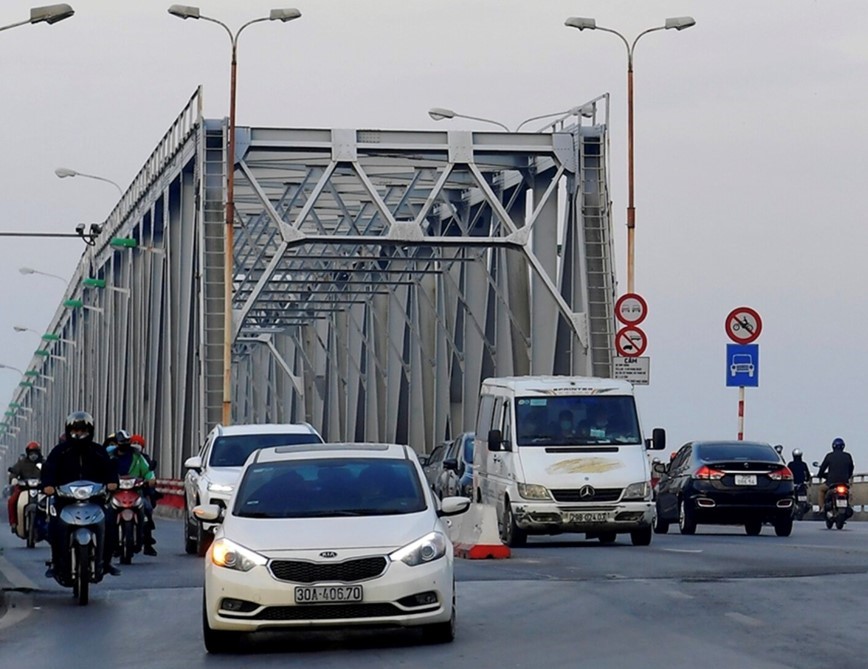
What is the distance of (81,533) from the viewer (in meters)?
16.5

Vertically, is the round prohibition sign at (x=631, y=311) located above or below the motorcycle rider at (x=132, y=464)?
above

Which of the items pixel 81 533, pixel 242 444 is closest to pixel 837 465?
pixel 242 444

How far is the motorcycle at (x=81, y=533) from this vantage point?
1653 cm

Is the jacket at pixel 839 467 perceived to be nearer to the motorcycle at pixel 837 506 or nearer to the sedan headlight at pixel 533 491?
the motorcycle at pixel 837 506

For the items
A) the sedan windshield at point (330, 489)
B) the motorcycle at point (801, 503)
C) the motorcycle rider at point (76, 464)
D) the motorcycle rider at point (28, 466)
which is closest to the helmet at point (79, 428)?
the motorcycle rider at point (76, 464)

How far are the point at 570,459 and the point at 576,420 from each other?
2.06ft

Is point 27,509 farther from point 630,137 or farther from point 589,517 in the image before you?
point 630,137

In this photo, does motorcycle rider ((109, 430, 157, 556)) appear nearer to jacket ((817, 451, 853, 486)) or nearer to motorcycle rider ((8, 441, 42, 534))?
motorcycle rider ((8, 441, 42, 534))

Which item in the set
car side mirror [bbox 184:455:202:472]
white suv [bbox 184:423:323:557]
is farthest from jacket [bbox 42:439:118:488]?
white suv [bbox 184:423:323:557]

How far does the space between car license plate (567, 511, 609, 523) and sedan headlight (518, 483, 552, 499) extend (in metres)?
0.37

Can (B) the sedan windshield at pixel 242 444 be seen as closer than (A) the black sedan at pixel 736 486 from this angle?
Yes

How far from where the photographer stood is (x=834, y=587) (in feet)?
53.6

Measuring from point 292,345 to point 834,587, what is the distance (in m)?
79.6

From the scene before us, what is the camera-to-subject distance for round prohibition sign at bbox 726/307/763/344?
33812 millimetres
